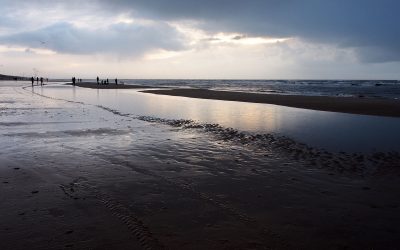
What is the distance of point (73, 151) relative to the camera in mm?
12367

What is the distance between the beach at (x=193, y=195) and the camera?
585 cm

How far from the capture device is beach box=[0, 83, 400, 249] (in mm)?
5852

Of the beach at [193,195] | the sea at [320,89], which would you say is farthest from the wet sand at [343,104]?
the beach at [193,195]

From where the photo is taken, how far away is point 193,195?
7910 millimetres

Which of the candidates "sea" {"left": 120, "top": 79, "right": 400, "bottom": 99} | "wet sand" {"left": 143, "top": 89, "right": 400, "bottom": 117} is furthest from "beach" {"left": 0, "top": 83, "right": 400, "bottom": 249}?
"sea" {"left": 120, "top": 79, "right": 400, "bottom": 99}

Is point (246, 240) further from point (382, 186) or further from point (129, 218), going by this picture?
point (382, 186)

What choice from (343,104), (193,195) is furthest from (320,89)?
(193,195)

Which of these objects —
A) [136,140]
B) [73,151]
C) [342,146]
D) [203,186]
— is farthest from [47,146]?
[342,146]

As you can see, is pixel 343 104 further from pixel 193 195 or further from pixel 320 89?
pixel 320 89

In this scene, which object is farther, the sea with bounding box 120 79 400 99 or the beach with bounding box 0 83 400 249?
the sea with bounding box 120 79 400 99

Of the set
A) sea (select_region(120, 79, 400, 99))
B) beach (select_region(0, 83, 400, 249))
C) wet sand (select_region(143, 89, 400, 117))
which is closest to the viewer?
beach (select_region(0, 83, 400, 249))

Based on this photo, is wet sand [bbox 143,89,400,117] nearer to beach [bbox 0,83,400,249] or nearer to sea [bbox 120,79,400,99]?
sea [bbox 120,79,400,99]

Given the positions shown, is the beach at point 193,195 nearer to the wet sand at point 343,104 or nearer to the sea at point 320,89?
the wet sand at point 343,104

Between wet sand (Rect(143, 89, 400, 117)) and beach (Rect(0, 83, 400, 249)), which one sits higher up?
wet sand (Rect(143, 89, 400, 117))
